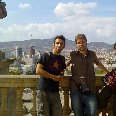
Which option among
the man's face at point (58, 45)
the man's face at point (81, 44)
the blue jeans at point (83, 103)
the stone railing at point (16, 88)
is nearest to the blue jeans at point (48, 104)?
the blue jeans at point (83, 103)

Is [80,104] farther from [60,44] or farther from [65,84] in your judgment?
[60,44]

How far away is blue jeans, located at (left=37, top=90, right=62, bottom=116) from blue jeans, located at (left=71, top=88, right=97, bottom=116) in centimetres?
29

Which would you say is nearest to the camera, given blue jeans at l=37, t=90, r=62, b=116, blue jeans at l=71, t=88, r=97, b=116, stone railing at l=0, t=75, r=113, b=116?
blue jeans at l=37, t=90, r=62, b=116

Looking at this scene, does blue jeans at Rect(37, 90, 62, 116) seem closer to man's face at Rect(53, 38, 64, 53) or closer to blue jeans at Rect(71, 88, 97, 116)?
blue jeans at Rect(71, 88, 97, 116)

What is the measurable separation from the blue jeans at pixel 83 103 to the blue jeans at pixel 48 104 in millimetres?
294

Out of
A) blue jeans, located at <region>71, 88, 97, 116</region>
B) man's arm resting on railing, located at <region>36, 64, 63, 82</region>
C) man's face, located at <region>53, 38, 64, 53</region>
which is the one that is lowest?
blue jeans, located at <region>71, 88, 97, 116</region>

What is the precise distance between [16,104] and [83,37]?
1.81 meters

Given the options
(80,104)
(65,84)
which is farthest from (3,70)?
(80,104)

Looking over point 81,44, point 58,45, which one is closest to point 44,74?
point 58,45

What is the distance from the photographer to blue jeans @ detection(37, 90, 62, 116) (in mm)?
6469

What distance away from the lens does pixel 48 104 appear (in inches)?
257

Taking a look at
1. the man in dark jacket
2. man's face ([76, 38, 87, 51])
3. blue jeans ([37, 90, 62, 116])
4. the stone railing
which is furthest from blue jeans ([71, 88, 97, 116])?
man's face ([76, 38, 87, 51])

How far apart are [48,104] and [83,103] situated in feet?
2.13

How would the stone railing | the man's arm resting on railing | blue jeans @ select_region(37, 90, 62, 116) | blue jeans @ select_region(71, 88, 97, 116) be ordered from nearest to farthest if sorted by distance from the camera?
1. the man's arm resting on railing
2. blue jeans @ select_region(37, 90, 62, 116)
3. blue jeans @ select_region(71, 88, 97, 116)
4. the stone railing
